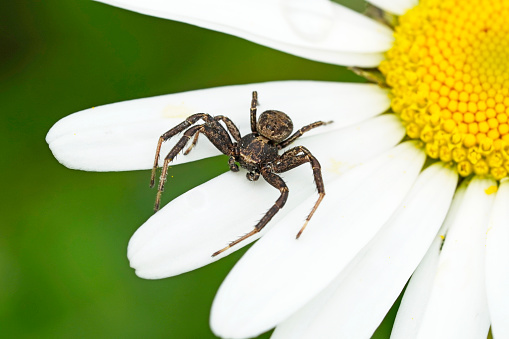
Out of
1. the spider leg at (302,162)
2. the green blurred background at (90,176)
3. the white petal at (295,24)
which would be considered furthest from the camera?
the green blurred background at (90,176)

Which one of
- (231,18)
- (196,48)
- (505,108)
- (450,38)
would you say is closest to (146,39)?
(196,48)

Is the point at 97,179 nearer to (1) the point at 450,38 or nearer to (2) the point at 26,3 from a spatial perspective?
(2) the point at 26,3

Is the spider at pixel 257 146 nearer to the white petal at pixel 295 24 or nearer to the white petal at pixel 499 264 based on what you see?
the white petal at pixel 295 24

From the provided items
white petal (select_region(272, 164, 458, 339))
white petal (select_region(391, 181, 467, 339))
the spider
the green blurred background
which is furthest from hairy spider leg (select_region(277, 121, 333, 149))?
white petal (select_region(391, 181, 467, 339))

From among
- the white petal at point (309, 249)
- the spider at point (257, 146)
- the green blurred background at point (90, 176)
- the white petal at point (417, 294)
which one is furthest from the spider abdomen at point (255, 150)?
the white petal at point (417, 294)

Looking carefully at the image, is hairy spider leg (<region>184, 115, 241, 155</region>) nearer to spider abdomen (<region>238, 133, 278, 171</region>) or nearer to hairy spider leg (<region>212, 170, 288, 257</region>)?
spider abdomen (<region>238, 133, 278, 171</region>)

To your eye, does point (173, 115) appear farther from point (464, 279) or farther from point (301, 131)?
point (464, 279)
